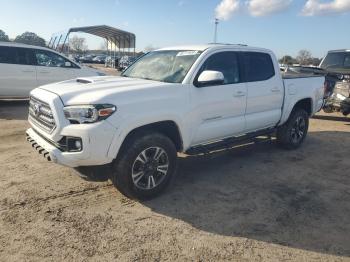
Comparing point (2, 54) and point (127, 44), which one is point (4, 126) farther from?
point (127, 44)

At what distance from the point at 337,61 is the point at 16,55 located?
10.4 metres

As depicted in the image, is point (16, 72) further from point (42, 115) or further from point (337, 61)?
point (337, 61)

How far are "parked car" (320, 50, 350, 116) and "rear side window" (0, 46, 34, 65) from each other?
8763 millimetres

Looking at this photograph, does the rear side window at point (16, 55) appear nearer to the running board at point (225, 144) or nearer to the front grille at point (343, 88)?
the running board at point (225, 144)

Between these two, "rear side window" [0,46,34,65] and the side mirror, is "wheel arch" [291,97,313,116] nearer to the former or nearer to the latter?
the side mirror

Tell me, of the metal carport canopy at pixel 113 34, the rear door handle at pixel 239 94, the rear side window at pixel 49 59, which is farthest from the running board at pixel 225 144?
the metal carport canopy at pixel 113 34

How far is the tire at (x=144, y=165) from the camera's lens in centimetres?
401

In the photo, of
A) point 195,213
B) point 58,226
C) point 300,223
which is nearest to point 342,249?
point 300,223

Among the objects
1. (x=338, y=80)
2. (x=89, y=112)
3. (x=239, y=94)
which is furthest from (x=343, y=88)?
(x=89, y=112)

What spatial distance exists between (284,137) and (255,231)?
3.40 metres

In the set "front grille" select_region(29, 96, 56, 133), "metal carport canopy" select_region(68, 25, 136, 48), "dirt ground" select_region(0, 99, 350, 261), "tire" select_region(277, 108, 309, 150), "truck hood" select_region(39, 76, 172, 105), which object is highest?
"metal carport canopy" select_region(68, 25, 136, 48)

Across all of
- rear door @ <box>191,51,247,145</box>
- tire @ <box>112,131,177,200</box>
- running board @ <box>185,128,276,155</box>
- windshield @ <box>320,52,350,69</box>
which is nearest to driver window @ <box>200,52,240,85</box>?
rear door @ <box>191,51,247,145</box>

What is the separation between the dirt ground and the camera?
3309mm

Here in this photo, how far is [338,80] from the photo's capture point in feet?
35.8
